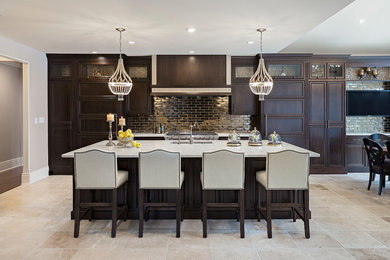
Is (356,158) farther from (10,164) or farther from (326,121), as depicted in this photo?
(10,164)

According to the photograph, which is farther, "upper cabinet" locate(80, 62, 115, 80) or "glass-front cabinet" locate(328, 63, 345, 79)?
"glass-front cabinet" locate(328, 63, 345, 79)

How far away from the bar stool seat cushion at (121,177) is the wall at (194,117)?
3.02m

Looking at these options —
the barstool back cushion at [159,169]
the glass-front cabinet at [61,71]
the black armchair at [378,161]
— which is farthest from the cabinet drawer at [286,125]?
the glass-front cabinet at [61,71]

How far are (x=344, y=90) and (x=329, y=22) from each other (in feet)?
6.29

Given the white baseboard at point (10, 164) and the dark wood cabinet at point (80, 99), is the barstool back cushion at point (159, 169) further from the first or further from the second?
the white baseboard at point (10, 164)

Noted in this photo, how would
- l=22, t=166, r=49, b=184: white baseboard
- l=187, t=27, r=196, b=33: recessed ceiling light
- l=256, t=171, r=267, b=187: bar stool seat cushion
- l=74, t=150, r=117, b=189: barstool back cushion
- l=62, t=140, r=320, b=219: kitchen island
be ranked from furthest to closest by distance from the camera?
l=22, t=166, r=49, b=184: white baseboard
l=187, t=27, r=196, b=33: recessed ceiling light
l=62, t=140, r=320, b=219: kitchen island
l=256, t=171, r=267, b=187: bar stool seat cushion
l=74, t=150, r=117, b=189: barstool back cushion

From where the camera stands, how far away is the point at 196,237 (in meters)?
2.91

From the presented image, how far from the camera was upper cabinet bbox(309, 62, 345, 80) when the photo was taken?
5.84 metres

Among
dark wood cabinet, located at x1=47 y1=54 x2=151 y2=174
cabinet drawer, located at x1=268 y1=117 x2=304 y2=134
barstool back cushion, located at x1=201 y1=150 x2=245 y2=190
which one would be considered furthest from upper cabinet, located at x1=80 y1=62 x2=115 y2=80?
barstool back cushion, located at x1=201 y1=150 x2=245 y2=190

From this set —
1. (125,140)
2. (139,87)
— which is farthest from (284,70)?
(125,140)

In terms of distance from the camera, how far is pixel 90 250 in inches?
103

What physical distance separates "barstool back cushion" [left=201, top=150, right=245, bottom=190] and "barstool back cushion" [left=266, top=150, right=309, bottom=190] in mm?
302

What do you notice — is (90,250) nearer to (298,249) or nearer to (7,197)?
(298,249)

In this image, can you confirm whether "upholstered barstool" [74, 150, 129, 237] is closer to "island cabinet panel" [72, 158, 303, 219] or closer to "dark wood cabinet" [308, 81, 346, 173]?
"island cabinet panel" [72, 158, 303, 219]
